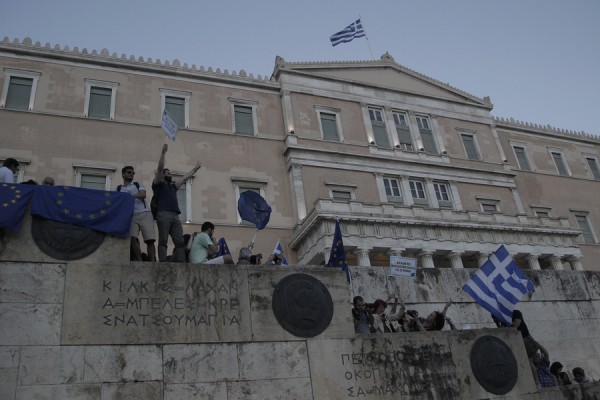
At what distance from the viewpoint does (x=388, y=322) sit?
10.2 meters

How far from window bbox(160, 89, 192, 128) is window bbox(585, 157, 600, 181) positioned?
3044 cm

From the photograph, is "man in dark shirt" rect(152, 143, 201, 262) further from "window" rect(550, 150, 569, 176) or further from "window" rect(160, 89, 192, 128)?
"window" rect(550, 150, 569, 176)

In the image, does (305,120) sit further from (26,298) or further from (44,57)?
(26,298)

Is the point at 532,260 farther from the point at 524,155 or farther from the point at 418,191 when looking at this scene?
the point at 524,155

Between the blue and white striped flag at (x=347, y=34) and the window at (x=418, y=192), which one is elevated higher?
the blue and white striped flag at (x=347, y=34)

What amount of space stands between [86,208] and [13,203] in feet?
3.27

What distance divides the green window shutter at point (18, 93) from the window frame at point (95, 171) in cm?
399

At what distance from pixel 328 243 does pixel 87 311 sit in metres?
17.2

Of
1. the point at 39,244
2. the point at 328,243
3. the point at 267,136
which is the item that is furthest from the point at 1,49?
→ the point at 39,244

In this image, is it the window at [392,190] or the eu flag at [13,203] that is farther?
the window at [392,190]

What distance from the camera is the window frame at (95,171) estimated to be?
81.5 feet

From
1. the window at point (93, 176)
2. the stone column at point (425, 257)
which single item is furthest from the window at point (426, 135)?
the window at point (93, 176)

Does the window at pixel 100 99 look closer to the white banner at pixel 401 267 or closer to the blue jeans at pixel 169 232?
the blue jeans at pixel 169 232

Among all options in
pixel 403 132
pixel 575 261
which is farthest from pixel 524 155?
pixel 403 132
